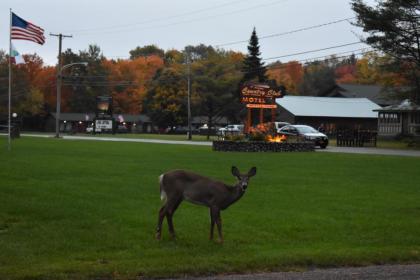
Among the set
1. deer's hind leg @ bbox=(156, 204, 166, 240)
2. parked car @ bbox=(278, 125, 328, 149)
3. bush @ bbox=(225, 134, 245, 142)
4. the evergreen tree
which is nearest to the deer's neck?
deer's hind leg @ bbox=(156, 204, 166, 240)

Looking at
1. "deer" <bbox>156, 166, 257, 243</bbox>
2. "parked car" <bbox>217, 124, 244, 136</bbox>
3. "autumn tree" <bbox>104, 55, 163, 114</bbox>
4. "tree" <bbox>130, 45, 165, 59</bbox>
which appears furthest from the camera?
"tree" <bbox>130, 45, 165, 59</bbox>

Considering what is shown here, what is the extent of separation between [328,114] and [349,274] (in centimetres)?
7036

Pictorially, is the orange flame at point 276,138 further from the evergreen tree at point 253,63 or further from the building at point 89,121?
the building at point 89,121

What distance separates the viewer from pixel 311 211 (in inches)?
514

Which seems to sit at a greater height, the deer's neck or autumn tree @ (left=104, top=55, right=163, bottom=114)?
autumn tree @ (left=104, top=55, right=163, bottom=114)

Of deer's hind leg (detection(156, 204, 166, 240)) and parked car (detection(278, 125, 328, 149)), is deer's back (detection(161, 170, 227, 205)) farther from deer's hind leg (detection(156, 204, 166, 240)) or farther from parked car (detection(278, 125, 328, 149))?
parked car (detection(278, 125, 328, 149))

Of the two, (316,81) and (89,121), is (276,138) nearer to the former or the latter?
(316,81)

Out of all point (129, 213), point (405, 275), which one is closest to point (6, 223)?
point (129, 213)

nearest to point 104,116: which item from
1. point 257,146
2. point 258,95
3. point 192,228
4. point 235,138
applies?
point 258,95

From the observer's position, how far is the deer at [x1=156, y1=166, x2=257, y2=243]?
30.6ft

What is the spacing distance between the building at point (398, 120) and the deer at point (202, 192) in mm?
52576

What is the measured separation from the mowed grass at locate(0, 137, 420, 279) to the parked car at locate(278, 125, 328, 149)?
24.9 m

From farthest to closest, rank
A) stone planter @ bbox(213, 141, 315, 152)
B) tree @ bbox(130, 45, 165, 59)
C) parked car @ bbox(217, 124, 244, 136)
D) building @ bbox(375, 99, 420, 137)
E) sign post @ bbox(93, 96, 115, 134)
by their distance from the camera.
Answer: tree @ bbox(130, 45, 165, 59)
sign post @ bbox(93, 96, 115, 134)
building @ bbox(375, 99, 420, 137)
parked car @ bbox(217, 124, 244, 136)
stone planter @ bbox(213, 141, 315, 152)

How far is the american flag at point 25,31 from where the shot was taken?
34875 millimetres
